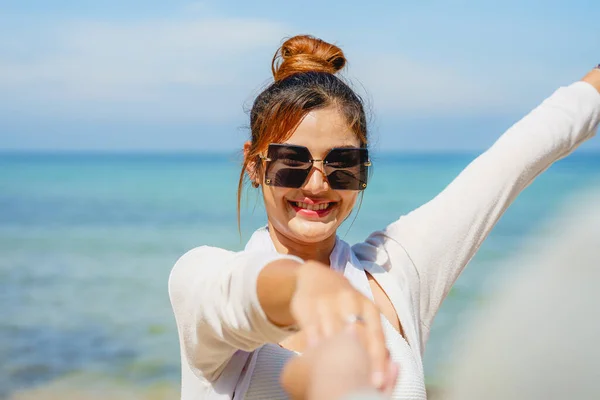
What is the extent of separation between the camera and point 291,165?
247 cm

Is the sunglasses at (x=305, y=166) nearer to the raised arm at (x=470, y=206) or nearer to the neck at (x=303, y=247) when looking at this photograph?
the neck at (x=303, y=247)

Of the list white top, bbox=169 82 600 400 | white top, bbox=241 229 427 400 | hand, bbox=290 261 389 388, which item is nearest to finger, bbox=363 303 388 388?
hand, bbox=290 261 389 388

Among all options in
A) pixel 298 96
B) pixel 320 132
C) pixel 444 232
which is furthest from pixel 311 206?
pixel 444 232

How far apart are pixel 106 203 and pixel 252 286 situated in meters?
19.5

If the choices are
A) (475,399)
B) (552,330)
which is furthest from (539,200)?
(475,399)

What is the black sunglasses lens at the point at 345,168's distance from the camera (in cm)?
250

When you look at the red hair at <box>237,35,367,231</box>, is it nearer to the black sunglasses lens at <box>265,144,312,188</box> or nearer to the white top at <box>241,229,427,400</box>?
the black sunglasses lens at <box>265,144,312,188</box>

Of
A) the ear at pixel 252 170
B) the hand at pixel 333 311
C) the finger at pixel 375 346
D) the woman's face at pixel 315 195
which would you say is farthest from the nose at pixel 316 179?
the finger at pixel 375 346

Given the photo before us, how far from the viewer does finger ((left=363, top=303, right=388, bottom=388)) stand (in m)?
0.99

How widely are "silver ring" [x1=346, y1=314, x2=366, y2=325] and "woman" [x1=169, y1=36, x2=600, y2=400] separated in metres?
0.71

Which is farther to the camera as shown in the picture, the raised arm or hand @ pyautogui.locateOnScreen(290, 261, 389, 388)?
the raised arm

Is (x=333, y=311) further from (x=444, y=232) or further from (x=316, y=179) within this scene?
(x=444, y=232)

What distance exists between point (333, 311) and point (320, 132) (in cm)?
144

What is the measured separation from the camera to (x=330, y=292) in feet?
3.85
